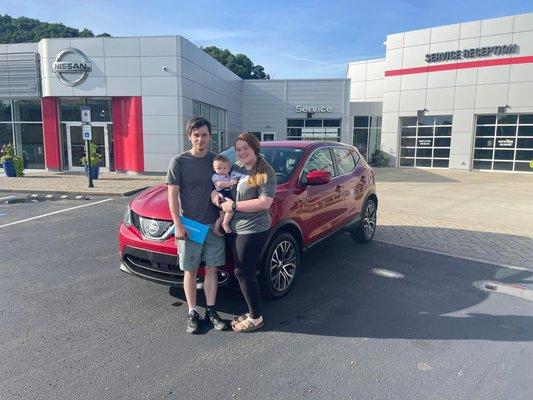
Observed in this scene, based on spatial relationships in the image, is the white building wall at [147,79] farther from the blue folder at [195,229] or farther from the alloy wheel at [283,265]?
the blue folder at [195,229]

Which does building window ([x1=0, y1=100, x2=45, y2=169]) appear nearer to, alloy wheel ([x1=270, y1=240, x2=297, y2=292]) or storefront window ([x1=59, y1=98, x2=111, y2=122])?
storefront window ([x1=59, y1=98, x2=111, y2=122])

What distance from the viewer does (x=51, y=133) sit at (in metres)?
19.2

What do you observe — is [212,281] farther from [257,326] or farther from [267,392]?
[267,392]

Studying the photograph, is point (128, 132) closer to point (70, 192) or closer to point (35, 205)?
point (70, 192)

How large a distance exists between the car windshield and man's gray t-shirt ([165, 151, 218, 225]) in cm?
116

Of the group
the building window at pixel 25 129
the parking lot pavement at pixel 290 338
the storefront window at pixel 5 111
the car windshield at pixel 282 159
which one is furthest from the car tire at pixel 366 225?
the storefront window at pixel 5 111

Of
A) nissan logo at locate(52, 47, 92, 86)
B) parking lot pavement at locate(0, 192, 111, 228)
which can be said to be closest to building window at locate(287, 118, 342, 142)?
nissan logo at locate(52, 47, 92, 86)

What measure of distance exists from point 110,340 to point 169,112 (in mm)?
16216

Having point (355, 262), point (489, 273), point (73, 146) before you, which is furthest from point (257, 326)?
point (73, 146)

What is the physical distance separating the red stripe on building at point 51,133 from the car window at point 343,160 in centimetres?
1739

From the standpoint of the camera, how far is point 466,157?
24.4m

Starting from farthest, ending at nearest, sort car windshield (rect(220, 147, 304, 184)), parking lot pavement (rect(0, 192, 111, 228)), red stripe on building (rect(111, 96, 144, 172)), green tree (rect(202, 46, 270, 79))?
1. green tree (rect(202, 46, 270, 79))
2. red stripe on building (rect(111, 96, 144, 172))
3. parking lot pavement (rect(0, 192, 111, 228))
4. car windshield (rect(220, 147, 304, 184))

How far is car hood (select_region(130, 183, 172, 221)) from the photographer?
3840 mm

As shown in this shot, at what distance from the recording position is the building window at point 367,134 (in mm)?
30266
